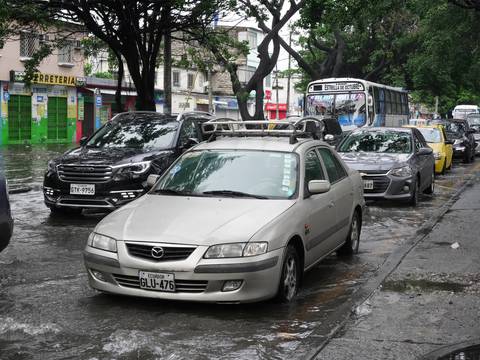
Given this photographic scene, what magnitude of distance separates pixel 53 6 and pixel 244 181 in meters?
Answer: 11.1

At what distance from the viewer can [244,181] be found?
6465mm

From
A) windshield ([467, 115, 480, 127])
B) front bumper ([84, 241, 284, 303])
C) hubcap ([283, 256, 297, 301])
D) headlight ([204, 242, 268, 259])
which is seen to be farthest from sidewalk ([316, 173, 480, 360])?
→ windshield ([467, 115, 480, 127])

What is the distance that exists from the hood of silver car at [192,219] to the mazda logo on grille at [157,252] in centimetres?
7

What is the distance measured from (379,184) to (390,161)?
556 mm

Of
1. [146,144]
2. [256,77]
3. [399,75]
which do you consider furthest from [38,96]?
[146,144]

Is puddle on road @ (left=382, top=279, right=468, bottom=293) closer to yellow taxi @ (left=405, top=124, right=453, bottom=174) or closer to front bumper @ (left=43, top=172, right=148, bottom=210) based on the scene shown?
front bumper @ (left=43, top=172, right=148, bottom=210)

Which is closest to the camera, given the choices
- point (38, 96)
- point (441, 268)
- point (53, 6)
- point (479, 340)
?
point (479, 340)

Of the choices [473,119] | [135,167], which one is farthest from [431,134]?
[473,119]

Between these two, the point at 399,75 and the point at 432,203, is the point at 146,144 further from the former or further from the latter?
the point at 399,75

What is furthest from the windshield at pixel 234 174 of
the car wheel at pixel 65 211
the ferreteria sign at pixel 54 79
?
the ferreteria sign at pixel 54 79

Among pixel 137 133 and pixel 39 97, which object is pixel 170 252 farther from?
pixel 39 97

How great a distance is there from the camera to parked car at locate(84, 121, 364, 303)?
5.34 m

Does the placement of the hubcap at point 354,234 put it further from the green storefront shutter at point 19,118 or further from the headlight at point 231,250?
the green storefront shutter at point 19,118

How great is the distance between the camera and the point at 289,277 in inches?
230
